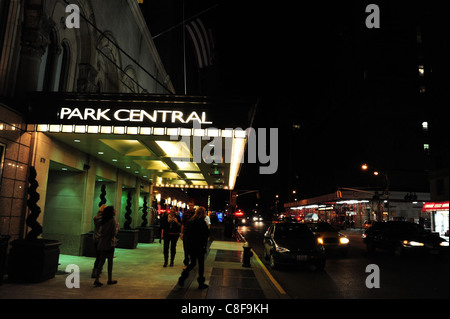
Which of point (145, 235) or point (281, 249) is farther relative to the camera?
point (145, 235)

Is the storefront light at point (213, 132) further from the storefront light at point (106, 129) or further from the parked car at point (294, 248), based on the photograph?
the parked car at point (294, 248)

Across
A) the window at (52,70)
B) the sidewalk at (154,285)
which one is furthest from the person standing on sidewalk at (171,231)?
the window at (52,70)

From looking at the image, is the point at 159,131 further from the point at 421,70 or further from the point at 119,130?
the point at 421,70

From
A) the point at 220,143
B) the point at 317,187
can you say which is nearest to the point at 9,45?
the point at 220,143

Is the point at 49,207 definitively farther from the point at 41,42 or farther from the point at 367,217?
the point at 367,217

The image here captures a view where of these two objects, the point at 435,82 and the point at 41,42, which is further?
the point at 41,42

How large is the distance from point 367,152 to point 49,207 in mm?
44786

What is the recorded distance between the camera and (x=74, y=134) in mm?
10062

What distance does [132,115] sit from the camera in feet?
30.1

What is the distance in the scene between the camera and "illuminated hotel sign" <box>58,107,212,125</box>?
910cm

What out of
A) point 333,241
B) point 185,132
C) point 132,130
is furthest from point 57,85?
point 333,241

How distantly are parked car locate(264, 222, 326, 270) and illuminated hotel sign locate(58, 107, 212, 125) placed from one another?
517cm

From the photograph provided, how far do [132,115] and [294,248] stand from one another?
22.3ft

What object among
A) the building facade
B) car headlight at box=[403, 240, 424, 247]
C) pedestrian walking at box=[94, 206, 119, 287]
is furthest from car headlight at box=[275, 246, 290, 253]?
car headlight at box=[403, 240, 424, 247]
